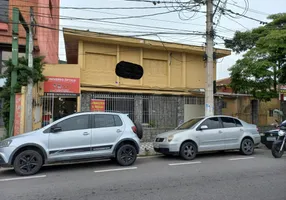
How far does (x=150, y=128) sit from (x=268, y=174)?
7.58m

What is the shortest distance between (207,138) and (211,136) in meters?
0.19

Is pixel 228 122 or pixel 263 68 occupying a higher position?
pixel 263 68

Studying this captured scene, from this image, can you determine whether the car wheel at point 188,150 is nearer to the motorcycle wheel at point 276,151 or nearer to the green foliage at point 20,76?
the motorcycle wheel at point 276,151

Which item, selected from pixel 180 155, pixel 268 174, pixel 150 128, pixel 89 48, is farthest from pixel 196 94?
pixel 268 174

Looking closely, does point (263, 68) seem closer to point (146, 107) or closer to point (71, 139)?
point (146, 107)

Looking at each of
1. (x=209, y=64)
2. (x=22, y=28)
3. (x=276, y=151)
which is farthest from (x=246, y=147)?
(x=22, y=28)

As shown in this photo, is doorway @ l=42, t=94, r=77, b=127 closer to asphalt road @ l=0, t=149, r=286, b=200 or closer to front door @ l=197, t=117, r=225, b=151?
asphalt road @ l=0, t=149, r=286, b=200

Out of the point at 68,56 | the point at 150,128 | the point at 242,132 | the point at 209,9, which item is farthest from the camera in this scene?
the point at 68,56


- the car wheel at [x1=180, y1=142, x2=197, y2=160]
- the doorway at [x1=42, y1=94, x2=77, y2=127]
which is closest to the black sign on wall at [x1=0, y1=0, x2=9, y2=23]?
the doorway at [x1=42, y1=94, x2=77, y2=127]

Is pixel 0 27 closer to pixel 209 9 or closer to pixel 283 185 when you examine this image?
pixel 209 9

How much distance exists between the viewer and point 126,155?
834cm

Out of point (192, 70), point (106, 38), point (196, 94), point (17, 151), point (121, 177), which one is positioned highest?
point (106, 38)

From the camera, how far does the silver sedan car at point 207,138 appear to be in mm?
9273

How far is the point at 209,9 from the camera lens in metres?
12.4
